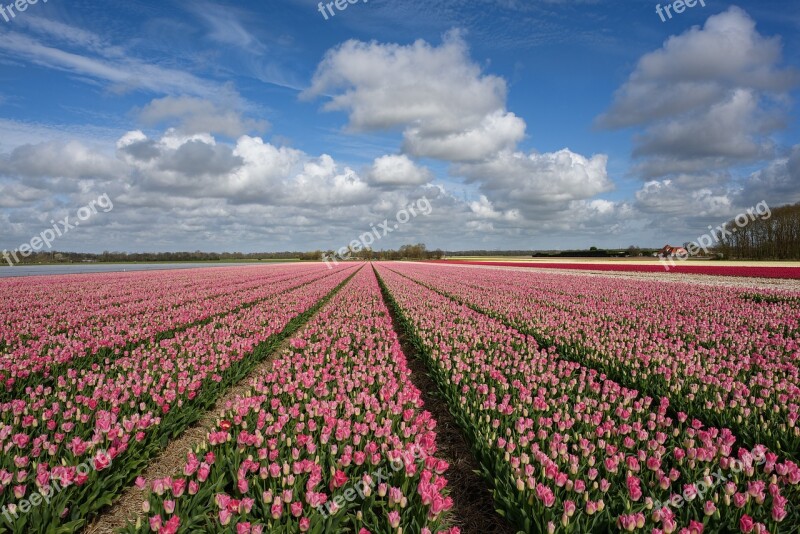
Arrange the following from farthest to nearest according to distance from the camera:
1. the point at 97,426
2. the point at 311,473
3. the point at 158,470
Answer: the point at 158,470, the point at 97,426, the point at 311,473

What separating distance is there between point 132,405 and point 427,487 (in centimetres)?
421

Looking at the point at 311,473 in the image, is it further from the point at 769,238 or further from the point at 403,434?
the point at 769,238

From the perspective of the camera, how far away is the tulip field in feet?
10.8

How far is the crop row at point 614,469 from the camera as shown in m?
3.16

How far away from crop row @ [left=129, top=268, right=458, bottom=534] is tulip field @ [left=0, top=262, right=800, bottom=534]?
0.08 ft

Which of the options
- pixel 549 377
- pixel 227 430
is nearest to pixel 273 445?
pixel 227 430

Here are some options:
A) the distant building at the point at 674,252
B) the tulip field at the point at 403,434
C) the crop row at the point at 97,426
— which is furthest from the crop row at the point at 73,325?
the distant building at the point at 674,252

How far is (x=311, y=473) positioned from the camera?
3.56 meters

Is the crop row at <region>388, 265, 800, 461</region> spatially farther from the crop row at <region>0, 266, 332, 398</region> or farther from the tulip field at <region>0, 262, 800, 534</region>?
A: the crop row at <region>0, 266, 332, 398</region>

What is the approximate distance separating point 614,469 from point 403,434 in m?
2.11

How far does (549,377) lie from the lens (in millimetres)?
6555

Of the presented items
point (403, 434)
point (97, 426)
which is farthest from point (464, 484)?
point (97, 426)

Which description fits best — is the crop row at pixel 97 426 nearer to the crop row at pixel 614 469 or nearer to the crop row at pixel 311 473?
the crop row at pixel 311 473

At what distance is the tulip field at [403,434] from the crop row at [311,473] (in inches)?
0.9
